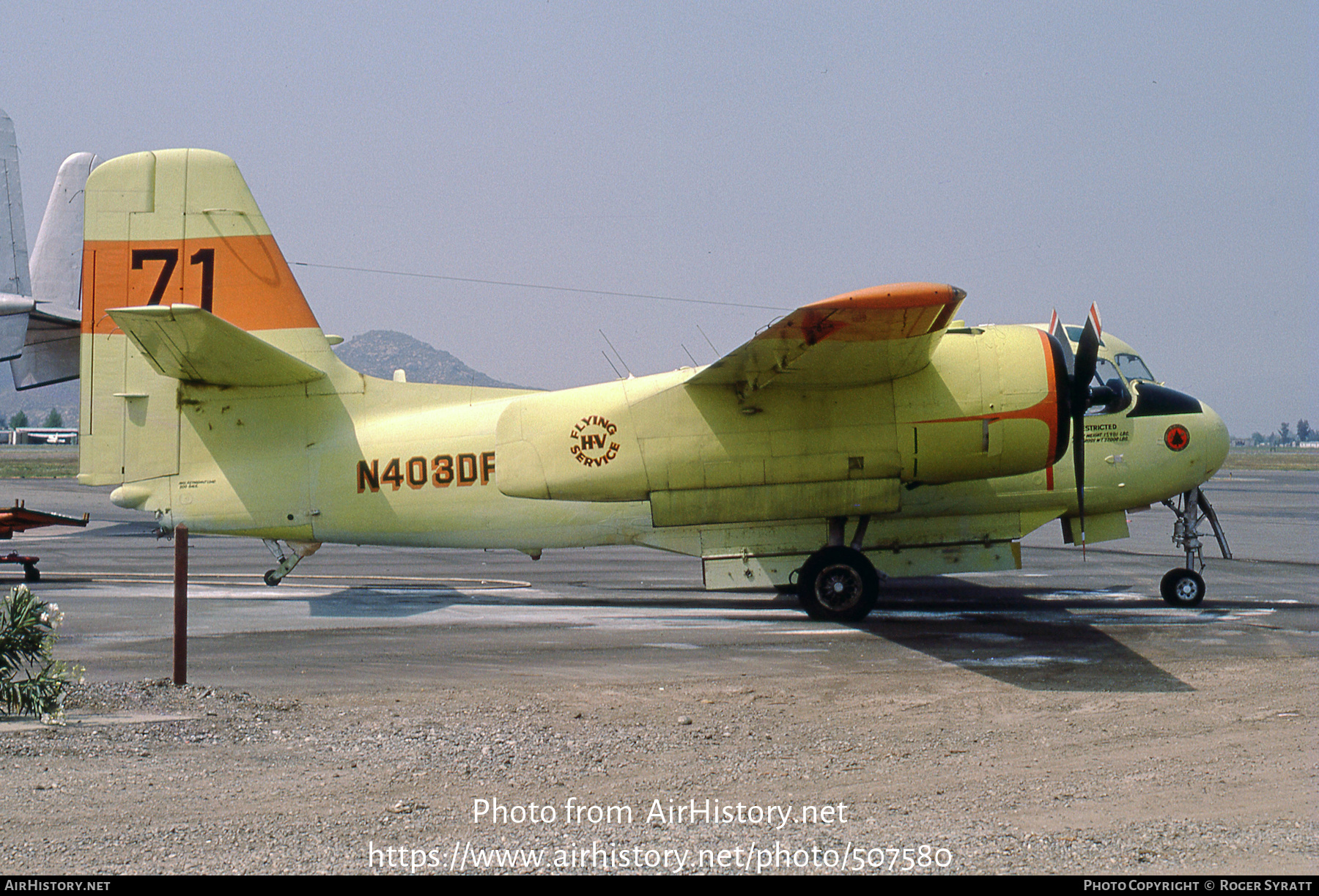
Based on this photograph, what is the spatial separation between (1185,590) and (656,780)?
10.8 meters

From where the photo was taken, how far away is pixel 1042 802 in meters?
5.69

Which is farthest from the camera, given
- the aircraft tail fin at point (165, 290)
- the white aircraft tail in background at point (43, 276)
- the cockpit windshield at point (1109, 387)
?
the white aircraft tail in background at point (43, 276)

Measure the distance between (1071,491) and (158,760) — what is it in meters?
11.7

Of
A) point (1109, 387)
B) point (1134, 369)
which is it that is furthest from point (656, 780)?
point (1134, 369)

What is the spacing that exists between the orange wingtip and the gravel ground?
356 cm

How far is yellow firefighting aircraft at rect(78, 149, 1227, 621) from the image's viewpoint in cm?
1193

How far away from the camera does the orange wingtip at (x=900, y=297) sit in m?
9.09

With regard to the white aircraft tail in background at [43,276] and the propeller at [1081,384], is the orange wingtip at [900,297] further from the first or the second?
the white aircraft tail in background at [43,276]

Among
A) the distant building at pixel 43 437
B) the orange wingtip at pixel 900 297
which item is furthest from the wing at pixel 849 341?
the distant building at pixel 43 437

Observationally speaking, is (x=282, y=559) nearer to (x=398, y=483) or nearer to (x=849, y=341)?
(x=398, y=483)

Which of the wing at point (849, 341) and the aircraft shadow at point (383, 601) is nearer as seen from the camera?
the wing at point (849, 341)

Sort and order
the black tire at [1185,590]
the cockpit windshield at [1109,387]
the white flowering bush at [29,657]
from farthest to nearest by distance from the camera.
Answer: the black tire at [1185,590]
the cockpit windshield at [1109,387]
the white flowering bush at [29,657]

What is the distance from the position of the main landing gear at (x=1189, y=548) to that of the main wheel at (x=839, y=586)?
469cm

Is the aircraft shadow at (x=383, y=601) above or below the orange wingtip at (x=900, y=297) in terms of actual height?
below
